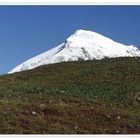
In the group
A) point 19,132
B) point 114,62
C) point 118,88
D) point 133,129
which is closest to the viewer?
point 19,132

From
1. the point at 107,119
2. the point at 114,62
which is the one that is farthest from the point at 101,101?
the point at 114,62

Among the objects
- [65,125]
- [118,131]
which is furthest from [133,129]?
[65,125]

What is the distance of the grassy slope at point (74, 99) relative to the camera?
1171 inches

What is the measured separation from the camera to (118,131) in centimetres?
3066

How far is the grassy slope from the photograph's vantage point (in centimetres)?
2975

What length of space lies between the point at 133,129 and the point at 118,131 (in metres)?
1.46

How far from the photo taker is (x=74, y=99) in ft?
124

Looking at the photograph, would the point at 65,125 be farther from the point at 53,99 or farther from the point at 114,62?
the point at 114,62

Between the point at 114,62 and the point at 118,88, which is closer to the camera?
the point at 118,88

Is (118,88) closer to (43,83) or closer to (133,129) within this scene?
(43,83)

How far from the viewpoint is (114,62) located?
5653 cm

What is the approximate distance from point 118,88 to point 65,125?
51.4ft
